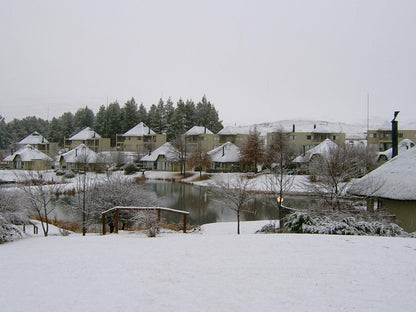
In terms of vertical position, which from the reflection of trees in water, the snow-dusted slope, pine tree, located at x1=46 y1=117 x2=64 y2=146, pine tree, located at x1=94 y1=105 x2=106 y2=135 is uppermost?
pine tree, located at x1=94 y1=105 x2=106 y2=135

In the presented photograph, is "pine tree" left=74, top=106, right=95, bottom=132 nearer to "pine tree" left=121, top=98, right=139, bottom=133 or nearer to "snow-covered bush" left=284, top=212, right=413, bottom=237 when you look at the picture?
"pine tree" left=121, top=98, right=139, bottom=133

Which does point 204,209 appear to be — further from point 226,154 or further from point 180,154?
point 180,154

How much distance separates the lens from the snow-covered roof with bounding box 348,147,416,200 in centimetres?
1437

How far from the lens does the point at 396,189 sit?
14648 mm

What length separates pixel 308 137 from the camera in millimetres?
68375

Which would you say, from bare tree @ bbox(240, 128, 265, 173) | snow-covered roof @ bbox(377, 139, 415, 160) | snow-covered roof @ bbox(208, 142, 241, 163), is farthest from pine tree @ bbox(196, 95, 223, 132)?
snow-covered roof @ bbox(377, 139, 415, 160)

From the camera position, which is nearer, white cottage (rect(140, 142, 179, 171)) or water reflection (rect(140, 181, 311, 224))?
water reflection (rect(140, 181, 311, 224))

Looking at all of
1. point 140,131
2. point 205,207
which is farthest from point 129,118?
point 205,207

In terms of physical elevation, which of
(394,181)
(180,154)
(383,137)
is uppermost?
(383,137)

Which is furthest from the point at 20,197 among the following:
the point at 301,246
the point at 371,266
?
the point at 371,266

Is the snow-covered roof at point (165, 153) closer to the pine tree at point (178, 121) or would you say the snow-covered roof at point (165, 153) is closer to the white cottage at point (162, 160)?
the white cottage at point (162, 160)

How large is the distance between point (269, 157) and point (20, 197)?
3886cm

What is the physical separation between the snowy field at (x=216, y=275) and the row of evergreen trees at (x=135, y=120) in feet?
235

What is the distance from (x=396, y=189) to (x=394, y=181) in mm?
572
